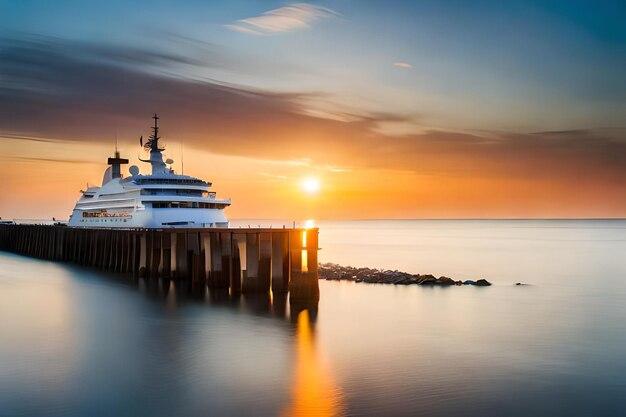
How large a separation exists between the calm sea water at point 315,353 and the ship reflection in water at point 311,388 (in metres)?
0.07

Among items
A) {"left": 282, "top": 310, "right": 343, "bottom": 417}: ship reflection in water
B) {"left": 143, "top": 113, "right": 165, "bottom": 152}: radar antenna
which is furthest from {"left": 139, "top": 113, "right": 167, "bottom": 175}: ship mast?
{"left": 282, "top": 310, "right": 343, "bottom": 417}: ship reflection in water

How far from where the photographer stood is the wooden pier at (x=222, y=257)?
1238 inches

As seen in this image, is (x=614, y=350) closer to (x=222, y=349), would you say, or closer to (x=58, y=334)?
(x=222, y=349)

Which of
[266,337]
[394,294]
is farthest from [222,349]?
[394,294]

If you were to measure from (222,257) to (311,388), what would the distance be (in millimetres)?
16560

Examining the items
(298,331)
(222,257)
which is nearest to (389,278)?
(222,257)

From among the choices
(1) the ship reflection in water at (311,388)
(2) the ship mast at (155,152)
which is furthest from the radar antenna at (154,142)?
(1) the ship reflection in water at (311,388)

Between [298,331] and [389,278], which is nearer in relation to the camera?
[298,331]

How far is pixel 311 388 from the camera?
773 inches

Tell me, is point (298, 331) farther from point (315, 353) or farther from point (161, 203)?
point (161, 203)

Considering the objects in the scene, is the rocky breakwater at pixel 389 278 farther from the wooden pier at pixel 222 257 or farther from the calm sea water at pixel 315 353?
the wooden pier at pixel 222 257

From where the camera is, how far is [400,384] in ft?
65.1

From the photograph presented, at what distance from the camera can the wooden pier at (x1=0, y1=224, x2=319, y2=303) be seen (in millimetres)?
31453

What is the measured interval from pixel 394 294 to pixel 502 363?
53.2 ft
